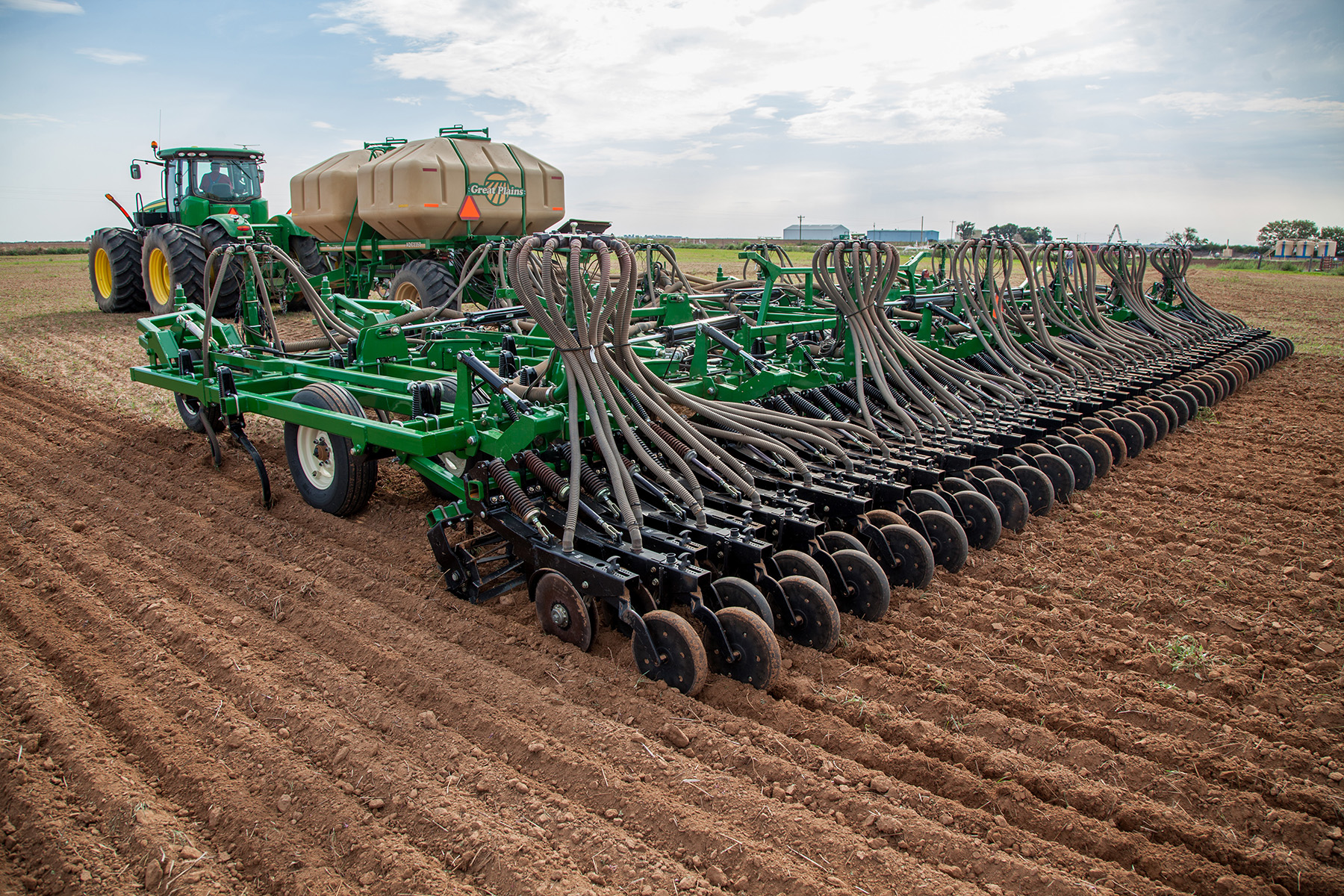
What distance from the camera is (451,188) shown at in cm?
1022

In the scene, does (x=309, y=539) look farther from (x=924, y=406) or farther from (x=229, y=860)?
(x=924, y=406)

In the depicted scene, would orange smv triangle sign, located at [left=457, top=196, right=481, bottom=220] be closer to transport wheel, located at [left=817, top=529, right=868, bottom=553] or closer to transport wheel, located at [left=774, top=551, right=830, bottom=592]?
transport wheel, located at [left=817, top=529, right=868, bottom=553]

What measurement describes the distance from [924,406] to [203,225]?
38.7ft

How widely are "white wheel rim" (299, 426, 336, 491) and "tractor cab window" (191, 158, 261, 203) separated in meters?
10.3

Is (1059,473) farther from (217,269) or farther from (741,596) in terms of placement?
(217,269)

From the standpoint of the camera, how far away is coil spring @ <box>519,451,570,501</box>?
3.49m

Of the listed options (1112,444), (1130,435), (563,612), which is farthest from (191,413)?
(1130,435)

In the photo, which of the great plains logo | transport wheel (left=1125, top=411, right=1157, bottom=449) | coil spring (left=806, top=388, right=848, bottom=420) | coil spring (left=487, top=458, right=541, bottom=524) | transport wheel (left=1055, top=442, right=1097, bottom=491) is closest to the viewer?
coil spring (left=487, top=458, right=541, bottom=524)

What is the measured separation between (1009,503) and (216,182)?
43.6ft

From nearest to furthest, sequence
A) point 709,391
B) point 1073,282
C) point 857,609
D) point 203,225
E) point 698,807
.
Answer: point 698,807 → point 857,609 → point 709,391 → point 1073,282 → point 203,225

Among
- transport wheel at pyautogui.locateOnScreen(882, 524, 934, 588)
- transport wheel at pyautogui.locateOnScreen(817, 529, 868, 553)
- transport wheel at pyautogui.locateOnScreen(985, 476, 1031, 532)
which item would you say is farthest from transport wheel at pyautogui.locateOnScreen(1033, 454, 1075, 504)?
transport wheel at pyautogui.locateOnScreen(817, 529, 868, 553)

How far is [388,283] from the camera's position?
37.8 feet

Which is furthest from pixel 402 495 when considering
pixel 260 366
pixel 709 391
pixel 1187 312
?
pixel 1187 312

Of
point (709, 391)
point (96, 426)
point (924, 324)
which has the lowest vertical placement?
point (96, 426)
